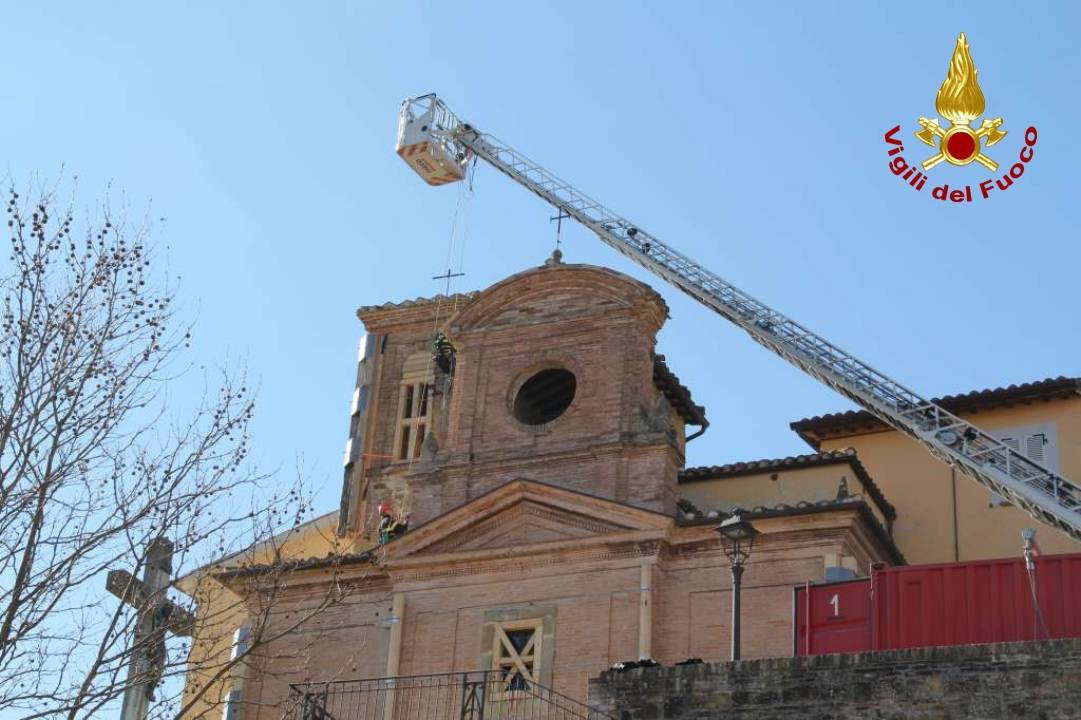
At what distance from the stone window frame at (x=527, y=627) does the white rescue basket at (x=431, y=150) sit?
58.8 feet

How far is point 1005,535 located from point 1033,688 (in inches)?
618

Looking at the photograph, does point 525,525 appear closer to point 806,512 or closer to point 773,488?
point 773,488

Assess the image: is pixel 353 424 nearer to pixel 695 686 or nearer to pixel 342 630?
pixel 342 630

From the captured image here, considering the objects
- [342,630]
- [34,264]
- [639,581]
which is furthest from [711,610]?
[34,264]

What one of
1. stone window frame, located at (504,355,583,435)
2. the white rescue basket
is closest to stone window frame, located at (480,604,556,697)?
stone window frame, located at (504,355,583,435)

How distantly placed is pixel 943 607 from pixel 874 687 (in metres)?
2.55

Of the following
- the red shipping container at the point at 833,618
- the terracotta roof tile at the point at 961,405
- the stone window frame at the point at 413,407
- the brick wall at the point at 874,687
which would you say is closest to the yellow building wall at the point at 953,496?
the terracotta roof tile at the point at 961,405

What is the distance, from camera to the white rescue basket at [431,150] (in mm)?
47750

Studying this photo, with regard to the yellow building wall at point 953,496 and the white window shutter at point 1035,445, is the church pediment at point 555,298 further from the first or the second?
the white window shutter at point 1035,445

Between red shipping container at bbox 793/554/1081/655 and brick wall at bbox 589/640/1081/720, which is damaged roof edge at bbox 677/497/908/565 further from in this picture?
brick wall at bbox 589/640/1081/720

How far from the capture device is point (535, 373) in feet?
115

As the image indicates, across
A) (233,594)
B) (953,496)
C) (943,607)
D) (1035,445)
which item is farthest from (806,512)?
(233,594)

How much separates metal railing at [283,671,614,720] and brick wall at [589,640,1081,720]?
616cm

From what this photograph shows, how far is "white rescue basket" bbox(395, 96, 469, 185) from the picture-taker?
47750 millimetres
